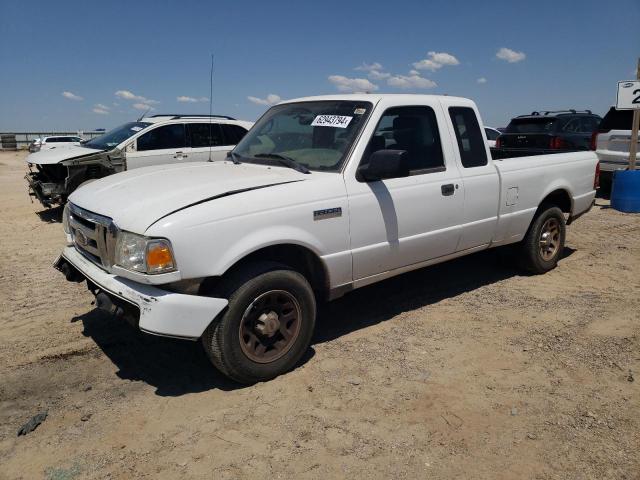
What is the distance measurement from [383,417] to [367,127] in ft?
7.10

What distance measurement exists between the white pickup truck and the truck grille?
0.01 meters

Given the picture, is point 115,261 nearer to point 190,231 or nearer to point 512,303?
point 190,231

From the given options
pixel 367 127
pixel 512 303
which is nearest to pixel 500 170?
pixel 512 303

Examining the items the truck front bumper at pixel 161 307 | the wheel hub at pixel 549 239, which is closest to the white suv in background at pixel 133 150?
the wheel hub at pixel 549 239

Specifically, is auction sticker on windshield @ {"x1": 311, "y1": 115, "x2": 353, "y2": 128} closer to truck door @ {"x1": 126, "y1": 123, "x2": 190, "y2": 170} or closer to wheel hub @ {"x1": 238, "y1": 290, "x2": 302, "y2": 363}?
wheel hub @ {"x1": 238, "y1": 290, "x2": 302, "y2": 363}

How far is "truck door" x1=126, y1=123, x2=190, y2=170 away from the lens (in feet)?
31.4

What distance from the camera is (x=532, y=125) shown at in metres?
12.5

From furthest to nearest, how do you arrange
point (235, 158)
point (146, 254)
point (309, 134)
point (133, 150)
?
point (133, 150) < point (235, 158) < point (309, 134) < point (146, 254)

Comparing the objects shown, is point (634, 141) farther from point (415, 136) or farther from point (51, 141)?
point (51, 141)

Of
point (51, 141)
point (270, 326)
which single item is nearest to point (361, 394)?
point (270, 326)

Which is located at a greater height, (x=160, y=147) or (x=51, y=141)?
(x=51, y=141)

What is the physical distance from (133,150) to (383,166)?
699 cm

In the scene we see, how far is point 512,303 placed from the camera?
5223 millimetres

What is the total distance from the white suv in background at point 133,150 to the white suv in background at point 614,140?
748 cm
